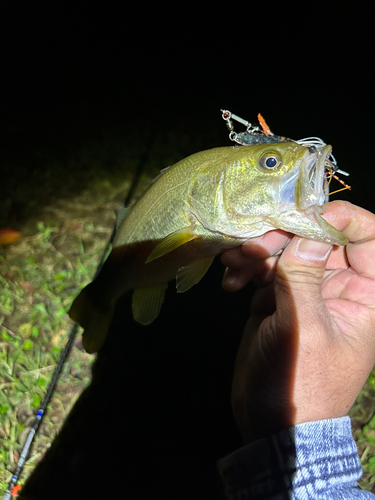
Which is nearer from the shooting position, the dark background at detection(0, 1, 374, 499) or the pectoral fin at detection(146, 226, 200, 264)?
the pectoral fin at detection(146, 226, 200, 264)

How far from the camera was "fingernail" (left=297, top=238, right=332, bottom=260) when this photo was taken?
52.7 inches

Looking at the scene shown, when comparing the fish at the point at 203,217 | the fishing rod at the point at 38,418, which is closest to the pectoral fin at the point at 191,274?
the fish at the point at 203,217

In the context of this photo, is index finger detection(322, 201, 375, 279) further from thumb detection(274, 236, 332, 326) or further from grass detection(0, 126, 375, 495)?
grass detection(0, 126, 375, 495)

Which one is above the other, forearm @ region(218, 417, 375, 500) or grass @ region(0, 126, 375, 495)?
grass @ region(0, 126, 375, 495)

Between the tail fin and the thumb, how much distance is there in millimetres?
1171

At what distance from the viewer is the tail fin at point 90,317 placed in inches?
82.0

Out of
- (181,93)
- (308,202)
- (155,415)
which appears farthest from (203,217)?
(181,93)

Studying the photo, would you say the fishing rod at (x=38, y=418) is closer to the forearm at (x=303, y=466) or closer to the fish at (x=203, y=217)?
the fish at (x=203, y=217)

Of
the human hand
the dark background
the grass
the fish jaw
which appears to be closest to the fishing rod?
the grass

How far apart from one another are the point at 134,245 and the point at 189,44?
3.70 meters

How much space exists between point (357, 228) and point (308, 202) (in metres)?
0.37

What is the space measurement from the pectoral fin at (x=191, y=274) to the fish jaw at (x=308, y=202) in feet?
1.58

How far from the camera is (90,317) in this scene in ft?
6.97

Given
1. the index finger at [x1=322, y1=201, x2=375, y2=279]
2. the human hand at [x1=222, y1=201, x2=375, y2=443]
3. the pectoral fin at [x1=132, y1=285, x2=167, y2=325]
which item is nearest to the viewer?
the human hand at [x1=222, y1=201, x2=375, y2=443]
